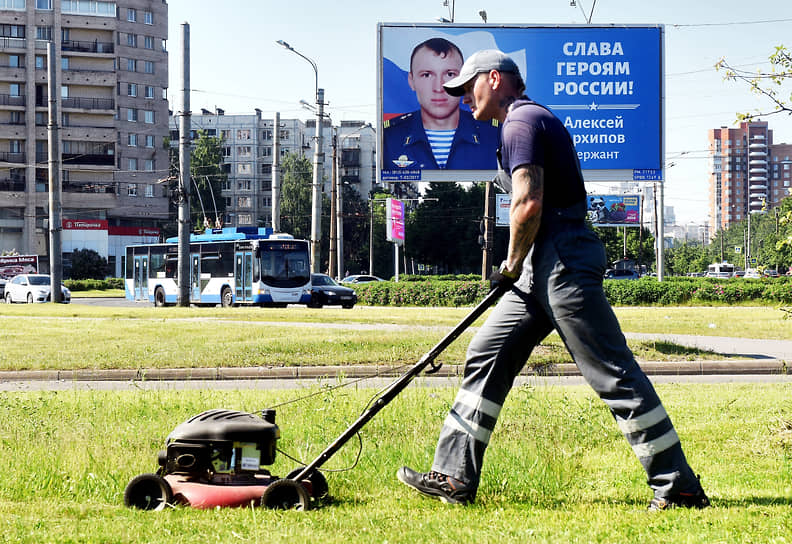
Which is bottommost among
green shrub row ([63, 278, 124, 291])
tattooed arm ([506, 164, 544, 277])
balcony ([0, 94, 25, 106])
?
green shrub row ([63, 278, 124, 291])

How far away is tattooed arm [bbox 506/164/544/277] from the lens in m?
4.18

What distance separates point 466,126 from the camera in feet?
78.4

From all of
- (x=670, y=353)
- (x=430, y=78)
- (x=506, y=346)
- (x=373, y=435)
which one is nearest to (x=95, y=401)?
(x=373, y=435)

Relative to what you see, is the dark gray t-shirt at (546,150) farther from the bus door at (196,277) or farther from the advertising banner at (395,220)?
the advertising banner at (395,220)

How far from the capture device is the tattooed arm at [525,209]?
165 inches

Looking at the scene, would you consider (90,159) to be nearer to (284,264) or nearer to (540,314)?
(284,264)

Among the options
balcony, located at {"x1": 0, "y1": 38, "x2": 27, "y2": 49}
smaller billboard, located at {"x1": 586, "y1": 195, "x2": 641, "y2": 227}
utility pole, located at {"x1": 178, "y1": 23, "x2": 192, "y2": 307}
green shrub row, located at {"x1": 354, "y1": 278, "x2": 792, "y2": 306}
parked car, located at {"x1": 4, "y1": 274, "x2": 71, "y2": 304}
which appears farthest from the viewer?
balcony, located at {"x1": 0, "y1": 38, "x2": 27, "y2": 49}

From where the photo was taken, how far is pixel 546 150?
4.30m

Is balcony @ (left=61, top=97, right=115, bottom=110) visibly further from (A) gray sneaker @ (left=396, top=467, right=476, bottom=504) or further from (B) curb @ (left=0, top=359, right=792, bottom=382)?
(A) gray sneaker @ (left=396, top=467, right=476, bottom=504)

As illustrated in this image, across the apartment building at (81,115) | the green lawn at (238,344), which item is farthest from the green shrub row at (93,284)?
the green lawn at (238,344)

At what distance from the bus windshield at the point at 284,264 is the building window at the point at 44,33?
186 feet

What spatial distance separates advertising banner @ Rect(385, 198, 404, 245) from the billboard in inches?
1166

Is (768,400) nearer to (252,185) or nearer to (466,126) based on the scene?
(466,126)

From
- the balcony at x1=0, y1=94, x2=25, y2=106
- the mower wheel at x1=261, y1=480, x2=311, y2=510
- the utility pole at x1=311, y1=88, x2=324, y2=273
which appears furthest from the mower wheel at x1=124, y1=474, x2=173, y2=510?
the balcony at x1=0, y1=94, x2=25, y2=106
